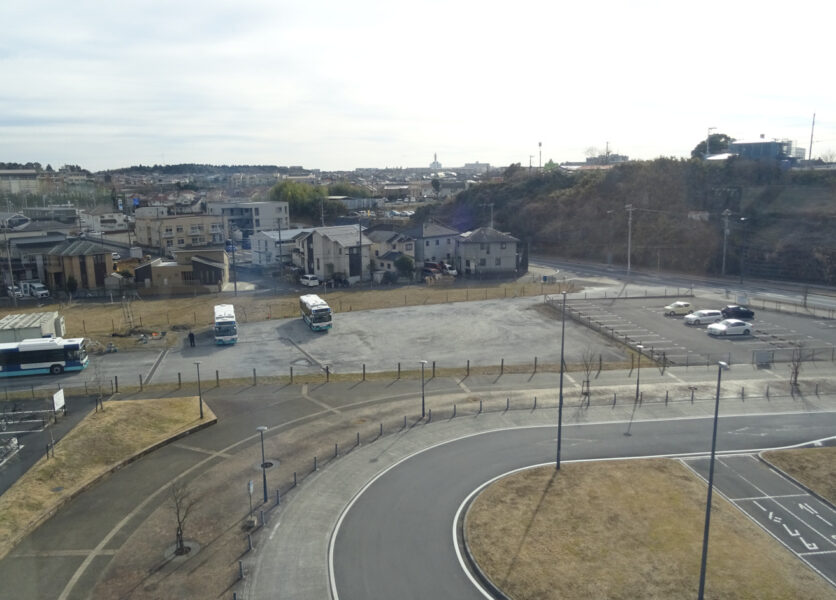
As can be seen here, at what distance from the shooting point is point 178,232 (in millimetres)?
62281

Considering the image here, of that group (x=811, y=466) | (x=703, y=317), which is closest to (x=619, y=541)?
(x=811, y=466)

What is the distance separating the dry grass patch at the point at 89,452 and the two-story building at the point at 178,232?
4273cm

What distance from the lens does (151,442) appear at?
19.0 metres

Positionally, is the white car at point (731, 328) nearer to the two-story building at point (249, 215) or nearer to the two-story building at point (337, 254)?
the two-story building at point (337, 254)

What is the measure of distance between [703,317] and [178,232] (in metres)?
50.6

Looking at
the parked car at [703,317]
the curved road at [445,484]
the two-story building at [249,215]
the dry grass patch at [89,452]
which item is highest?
the two-story building at [249,215]

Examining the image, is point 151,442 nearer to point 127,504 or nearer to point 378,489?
point 127,504

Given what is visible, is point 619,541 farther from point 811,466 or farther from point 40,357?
point 40,357

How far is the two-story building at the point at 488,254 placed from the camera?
51.9 meters

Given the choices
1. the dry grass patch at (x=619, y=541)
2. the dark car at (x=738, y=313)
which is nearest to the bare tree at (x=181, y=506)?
the dry grass patch at (x=619, y=541)

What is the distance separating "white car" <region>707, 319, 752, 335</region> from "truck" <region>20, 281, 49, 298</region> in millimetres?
44385

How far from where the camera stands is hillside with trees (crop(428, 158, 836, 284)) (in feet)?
170

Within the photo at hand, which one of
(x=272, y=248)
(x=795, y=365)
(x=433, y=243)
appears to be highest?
(x=433, y=243)

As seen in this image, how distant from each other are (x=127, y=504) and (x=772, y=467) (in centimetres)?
1816
